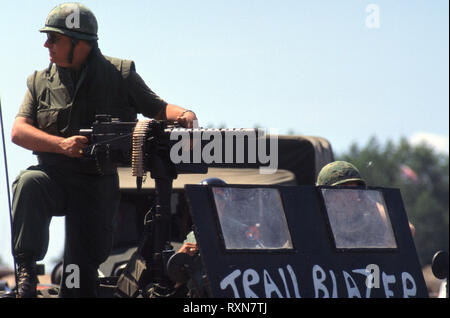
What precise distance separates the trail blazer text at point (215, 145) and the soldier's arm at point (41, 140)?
53 cm

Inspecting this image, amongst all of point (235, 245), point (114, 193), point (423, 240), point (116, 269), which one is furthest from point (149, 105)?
point (423, 240)

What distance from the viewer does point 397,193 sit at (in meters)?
5.45

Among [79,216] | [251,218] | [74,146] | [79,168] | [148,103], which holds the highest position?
[148,103]

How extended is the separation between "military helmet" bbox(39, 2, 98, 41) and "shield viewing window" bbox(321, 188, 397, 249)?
1.65m

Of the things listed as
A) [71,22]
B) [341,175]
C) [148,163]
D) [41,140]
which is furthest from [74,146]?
[341,175]

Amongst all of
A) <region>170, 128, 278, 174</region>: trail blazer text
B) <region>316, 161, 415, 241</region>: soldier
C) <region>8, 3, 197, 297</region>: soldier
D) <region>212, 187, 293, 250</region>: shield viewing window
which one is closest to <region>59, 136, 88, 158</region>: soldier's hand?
<region>8, 3, 197, 297</region>: soldier

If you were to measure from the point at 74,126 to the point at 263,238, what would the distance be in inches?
56.2

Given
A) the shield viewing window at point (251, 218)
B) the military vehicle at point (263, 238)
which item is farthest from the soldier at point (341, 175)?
the shield viewing window at point (251, 218)

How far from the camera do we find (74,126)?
5.56 meters

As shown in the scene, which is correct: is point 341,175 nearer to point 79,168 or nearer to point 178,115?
point 178,115

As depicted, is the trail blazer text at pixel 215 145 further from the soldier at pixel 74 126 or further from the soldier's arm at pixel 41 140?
the soldier's arm at pixel 41 140

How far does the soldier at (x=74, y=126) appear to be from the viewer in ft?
18.0

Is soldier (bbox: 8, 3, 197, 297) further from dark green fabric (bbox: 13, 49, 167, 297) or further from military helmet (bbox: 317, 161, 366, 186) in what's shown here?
military helmet (bbox: 317, 161, 366, 186)
